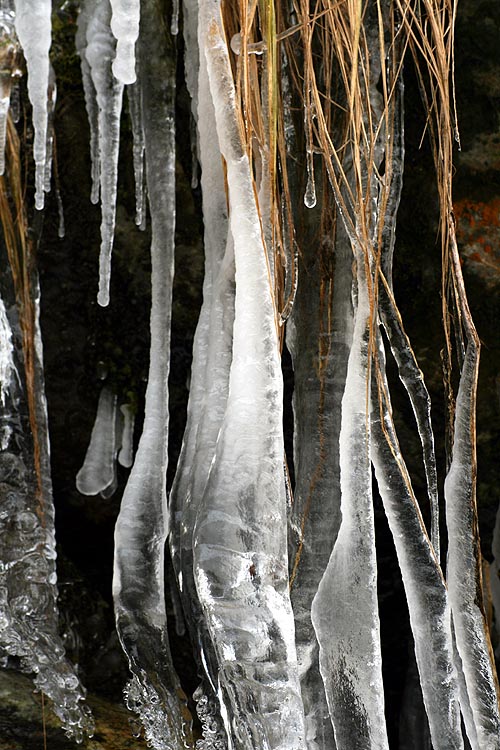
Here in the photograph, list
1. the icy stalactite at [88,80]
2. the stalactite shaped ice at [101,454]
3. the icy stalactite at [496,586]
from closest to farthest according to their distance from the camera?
the icy stalactite at [88,80], the icy stalactite at [496,586], the stalactite shaped ice at [101,454]

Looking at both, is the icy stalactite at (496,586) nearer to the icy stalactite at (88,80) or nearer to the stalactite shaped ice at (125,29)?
the icy stalactite at (88,80)

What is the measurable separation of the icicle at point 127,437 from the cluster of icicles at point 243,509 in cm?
70

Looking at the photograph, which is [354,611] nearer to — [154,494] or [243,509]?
[243,509]

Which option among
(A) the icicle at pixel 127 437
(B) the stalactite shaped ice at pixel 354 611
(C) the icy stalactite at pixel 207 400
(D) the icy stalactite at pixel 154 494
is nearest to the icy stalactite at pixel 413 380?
(B) the stalactite shaped ice at pixel 354 611

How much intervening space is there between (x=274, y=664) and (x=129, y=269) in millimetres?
1371

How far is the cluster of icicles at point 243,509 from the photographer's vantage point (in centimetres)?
114

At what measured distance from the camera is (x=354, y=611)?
123 centimetres

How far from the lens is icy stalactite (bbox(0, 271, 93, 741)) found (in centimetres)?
178

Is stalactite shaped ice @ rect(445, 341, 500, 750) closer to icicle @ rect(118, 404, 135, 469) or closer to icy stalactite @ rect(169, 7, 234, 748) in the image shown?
icy stalactite @ rect(169, 7, 234, 748)

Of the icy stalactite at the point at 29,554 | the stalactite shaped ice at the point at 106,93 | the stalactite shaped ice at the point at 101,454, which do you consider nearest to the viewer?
the stalactite shaped ice at the point at 106,93

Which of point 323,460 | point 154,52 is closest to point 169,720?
point 323,460

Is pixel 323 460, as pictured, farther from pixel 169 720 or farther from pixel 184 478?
pixel 169 720

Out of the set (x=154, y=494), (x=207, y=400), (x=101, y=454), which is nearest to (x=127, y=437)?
(x=101, y=454)

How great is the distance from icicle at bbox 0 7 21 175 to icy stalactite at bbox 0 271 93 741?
55 centimetres
